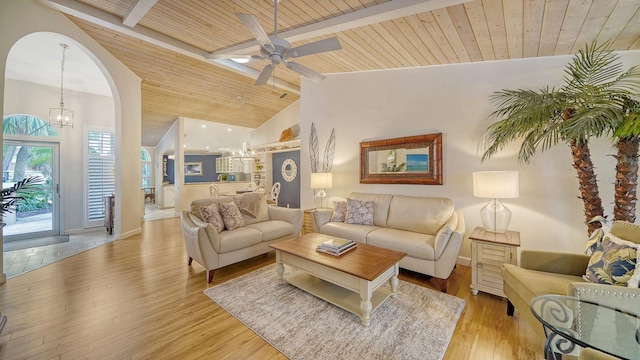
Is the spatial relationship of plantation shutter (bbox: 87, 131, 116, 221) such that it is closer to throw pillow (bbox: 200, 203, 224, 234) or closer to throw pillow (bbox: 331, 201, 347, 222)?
throw pillow (bbox: 200, 203, 224, 234)

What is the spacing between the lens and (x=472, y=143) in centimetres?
327

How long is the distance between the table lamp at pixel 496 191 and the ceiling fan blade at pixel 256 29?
8.89 feet

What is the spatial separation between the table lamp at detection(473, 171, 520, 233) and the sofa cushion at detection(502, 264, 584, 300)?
0.87m

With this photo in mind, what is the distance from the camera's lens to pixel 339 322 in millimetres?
2012

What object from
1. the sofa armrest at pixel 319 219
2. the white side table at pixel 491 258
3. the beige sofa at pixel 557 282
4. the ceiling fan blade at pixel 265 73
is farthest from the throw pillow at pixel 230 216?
the beige sofa at pixel 557 282

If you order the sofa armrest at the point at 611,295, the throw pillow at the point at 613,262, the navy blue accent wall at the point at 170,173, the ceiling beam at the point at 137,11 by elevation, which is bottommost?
the sofa armrest at the point at 611,295

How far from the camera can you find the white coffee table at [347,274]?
1.97 meters

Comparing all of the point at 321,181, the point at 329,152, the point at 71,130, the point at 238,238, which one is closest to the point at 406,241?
the point at 321,181

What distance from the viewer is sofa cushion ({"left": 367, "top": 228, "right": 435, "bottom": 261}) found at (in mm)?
2688

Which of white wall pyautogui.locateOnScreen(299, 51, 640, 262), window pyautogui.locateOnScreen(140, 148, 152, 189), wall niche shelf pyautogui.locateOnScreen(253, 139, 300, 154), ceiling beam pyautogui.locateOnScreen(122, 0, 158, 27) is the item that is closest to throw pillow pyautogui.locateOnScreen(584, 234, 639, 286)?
white wall pyautogui.locateOnScreen(299, 51, 640, 262)

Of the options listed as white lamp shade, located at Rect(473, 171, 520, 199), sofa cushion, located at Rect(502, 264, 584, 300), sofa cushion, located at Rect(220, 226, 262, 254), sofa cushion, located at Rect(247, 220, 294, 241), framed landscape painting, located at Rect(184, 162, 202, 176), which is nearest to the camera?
sofa cushion, located at Rect(502, 264, 584, 300)

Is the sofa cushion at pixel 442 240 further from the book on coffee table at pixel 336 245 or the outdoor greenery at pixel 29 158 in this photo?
the outdoor greenery at pixel 29 158

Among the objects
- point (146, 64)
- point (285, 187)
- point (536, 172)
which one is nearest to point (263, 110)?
point (285, 187)

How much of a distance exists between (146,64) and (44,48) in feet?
4.40
